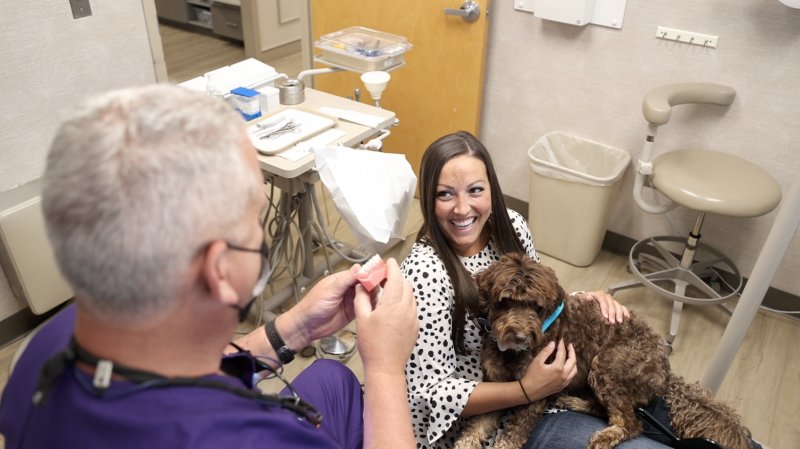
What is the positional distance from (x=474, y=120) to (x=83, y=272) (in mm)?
2457

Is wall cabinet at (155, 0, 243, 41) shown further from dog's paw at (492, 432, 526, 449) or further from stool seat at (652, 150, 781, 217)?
dog's paw at (492, 432, 526, 449)

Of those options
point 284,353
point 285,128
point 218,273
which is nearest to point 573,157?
point 285,128

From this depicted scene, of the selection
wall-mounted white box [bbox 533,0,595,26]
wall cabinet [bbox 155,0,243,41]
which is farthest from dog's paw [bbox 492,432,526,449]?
wall cabinet [bbox 155,0,243,41]

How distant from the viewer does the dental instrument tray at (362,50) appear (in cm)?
239

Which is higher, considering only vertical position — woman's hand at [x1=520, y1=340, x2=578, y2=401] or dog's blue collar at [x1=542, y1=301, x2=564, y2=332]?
dog's blue collar at [x1=542, y1=301, x2=564, y2=332]

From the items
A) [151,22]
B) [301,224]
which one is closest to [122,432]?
[301,224]

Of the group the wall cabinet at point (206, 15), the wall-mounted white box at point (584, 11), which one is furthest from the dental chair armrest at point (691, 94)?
the wall cabinet at point (206, 15)

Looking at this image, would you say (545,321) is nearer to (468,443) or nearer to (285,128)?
(468,443)

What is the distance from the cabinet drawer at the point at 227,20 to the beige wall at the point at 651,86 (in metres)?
3.21

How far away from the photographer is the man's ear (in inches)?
26.0

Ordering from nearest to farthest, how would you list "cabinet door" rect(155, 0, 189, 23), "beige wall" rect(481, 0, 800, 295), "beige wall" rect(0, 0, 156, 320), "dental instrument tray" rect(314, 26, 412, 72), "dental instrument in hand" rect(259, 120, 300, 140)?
"beige wall" rect(0, 0, 156, 320), "dental instrument in hand" rect(259, 120, 300, 140), "beige wall" rect(481, 0, 800, 295), "dental instrument tray" rect(314, 26, 412, 72), "cabinet door" rect(155, 0, 189, 23)

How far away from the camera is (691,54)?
7.68ft

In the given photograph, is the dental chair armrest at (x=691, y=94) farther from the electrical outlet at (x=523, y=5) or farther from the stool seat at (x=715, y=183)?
the electrical outlet at (x=523, y=5)

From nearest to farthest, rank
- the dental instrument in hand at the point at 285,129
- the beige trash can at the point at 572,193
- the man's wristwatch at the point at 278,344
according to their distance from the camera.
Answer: the man's wristwatch at the point at 278,344 < the dental instrument in hand at the point at 285,129 < the beige trash can at the point at 572,193
